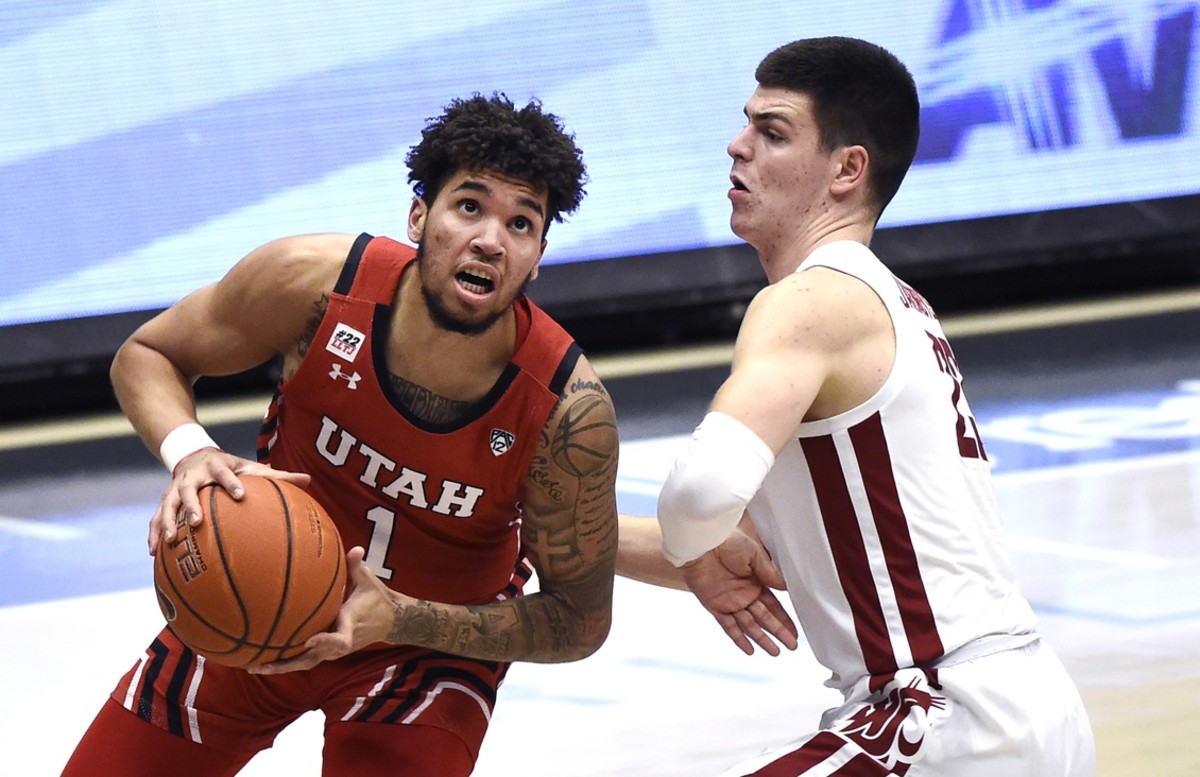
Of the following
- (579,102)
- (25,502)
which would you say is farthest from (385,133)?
(25,502)

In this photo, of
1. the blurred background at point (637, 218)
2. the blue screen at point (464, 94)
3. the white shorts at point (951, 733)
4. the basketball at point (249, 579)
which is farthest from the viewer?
the blue screen at point (464, 94)

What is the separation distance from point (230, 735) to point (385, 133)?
6267mm

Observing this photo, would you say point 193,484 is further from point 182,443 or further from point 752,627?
point 752,627

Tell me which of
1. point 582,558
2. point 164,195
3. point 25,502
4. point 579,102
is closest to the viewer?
point 582,558

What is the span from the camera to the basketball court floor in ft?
14.4

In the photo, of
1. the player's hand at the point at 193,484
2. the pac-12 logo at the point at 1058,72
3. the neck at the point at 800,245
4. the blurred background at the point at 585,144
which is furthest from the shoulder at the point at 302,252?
the pac-12 logo at the point at 1058,72

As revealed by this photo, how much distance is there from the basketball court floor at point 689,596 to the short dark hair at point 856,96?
1860 mm

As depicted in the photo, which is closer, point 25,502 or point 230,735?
point 230,735

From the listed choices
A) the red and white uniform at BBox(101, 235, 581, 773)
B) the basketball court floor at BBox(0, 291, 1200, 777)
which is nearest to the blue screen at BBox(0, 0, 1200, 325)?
the basketball court floor at BBox(0, 291, 1200, 777)

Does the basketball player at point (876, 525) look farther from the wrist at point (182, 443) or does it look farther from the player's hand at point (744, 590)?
the wrist at point (182, 443)

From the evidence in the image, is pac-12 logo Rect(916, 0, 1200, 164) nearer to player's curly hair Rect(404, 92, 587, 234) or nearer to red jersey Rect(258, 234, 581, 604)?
player's curly hair Rect(404, 92, 587, 234)

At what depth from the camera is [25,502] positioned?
7152 millimetres

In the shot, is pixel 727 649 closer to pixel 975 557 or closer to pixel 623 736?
pixel 623 736

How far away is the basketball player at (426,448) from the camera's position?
3162 millimetres
